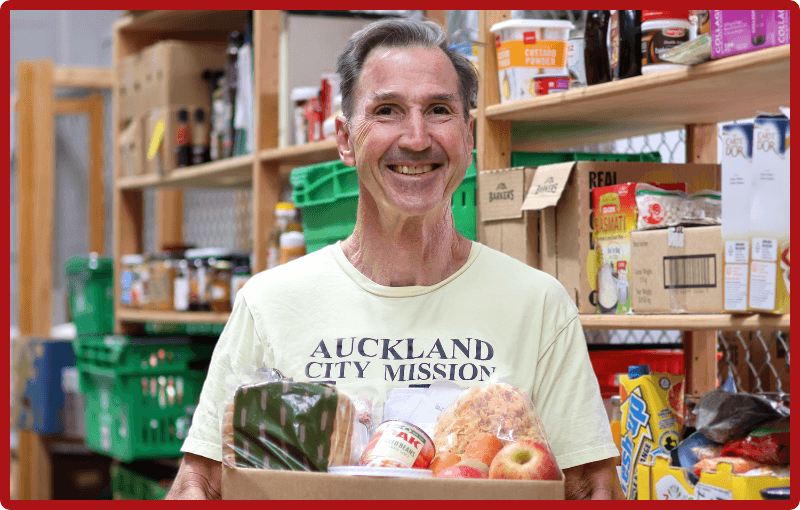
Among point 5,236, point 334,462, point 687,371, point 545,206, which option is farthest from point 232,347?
point 687,371

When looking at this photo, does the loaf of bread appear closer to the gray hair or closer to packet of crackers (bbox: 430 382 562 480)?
packet of crackers (bbox: 430 382 562 480)

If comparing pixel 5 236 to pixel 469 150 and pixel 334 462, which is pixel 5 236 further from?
pixel 334 462

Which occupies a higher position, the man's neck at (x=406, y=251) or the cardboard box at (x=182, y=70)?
the cardboard box at (x=182, y=70)

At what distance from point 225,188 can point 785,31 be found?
3005mm

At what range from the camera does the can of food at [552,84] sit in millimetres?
2279

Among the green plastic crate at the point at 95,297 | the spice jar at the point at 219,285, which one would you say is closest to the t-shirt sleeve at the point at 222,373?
the spice jar at the point at 219,285

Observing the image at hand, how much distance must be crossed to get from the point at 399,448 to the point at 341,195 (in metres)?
1.51

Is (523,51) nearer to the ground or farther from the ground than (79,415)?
farther from the ground

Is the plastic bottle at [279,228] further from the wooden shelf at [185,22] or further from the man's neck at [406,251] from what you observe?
the man's neck at [406,251]

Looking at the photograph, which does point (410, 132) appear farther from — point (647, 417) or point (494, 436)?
point (647, 417)

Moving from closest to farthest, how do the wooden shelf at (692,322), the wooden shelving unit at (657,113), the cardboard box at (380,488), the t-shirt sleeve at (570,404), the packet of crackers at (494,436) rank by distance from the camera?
the cardboard box at (380,488) < the packet of crackers at (494,436) < the t-shirt sleeve at (570,404) < the wooden shelf at (692,322) < the wooden shelving unit at (657,113)

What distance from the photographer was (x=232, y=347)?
161 cm

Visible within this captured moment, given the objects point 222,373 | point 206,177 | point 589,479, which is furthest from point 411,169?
point 206,177

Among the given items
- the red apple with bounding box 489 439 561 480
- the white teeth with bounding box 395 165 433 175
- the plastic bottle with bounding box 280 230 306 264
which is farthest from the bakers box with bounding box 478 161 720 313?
the red apple with bounding box 489 439 561 480
